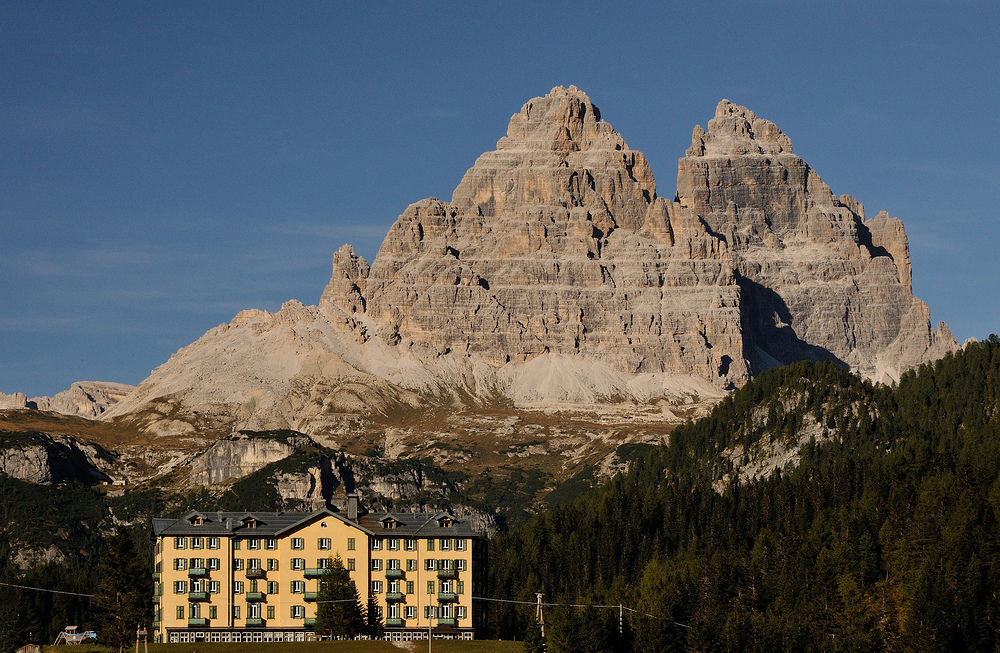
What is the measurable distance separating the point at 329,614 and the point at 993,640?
232 feet

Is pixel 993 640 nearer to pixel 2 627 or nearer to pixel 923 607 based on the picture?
pixel 923 607

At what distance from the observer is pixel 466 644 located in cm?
19450

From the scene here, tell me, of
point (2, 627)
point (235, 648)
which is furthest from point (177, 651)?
point (2, 627)

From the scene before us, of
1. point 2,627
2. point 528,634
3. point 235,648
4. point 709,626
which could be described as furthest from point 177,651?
point 709,626

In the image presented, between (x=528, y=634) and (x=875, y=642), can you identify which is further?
(x=875, y=642)

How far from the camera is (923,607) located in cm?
19975

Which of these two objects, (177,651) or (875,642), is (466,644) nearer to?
(177,651)

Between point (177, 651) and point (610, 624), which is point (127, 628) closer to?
point (177, 651)

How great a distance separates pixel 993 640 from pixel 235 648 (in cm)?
7999

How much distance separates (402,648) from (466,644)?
28.5ft

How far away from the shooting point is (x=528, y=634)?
187500mm

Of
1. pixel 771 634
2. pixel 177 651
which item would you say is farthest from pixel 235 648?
pixel 771 634

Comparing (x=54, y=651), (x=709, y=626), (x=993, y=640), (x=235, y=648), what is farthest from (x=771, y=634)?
(x=54, y=651)

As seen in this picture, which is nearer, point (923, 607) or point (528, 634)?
point (528, 634)
